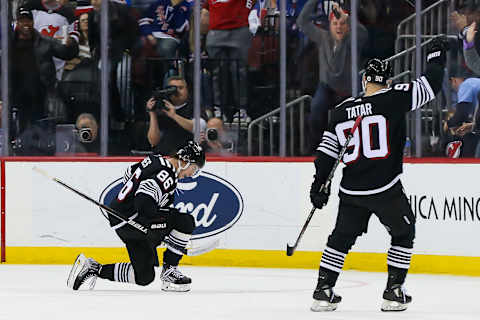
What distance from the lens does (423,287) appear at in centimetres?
707

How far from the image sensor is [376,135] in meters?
5.71

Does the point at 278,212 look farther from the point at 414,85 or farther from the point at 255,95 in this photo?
the point at 414,85

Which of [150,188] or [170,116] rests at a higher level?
[170,116]

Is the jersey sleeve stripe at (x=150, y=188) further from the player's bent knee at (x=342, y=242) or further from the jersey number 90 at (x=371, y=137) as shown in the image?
the jersey number 90 at (x=371, y=137)

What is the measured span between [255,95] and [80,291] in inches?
116

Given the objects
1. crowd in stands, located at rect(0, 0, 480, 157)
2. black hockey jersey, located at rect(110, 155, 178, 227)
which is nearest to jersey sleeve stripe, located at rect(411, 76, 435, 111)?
black hockey jersey, located at rect(110, 155, 178, 227)

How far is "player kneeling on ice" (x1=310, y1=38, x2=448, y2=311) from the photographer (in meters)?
5.73

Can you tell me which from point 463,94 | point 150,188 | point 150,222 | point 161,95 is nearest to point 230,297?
point 150,222

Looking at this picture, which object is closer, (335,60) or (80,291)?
(80,291)

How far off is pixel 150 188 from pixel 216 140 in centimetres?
267

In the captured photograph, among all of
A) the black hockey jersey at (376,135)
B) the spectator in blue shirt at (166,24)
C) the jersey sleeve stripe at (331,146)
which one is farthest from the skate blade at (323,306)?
the spectator in blue shirt at (166,24)

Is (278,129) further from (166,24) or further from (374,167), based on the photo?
(374,167)

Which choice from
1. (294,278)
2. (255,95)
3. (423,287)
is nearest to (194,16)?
(255,95)

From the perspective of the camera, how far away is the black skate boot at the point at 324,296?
5797mm
